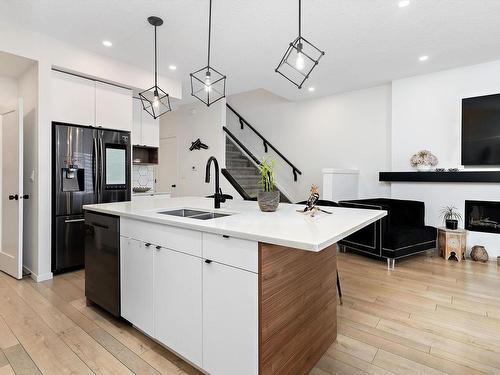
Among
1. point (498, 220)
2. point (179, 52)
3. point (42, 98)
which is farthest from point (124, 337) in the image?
point (498, 220)

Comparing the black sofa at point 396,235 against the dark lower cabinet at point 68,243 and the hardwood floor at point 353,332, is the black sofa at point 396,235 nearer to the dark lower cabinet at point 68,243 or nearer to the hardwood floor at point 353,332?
the hardwood floor at point 353,332

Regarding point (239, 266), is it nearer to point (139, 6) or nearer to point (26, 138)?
point (139, 6)

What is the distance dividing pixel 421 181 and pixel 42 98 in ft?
17.3

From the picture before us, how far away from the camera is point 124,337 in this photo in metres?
2.03

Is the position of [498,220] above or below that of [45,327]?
above

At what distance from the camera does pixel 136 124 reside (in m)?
4.41

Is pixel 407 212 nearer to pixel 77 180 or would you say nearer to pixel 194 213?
pixel 194 213

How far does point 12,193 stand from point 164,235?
272cm

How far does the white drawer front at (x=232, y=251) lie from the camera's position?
4.29ft

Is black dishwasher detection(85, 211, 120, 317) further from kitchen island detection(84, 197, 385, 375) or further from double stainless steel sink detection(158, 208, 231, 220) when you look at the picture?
double stainless steel sink detection(158, 208, 231, 220)

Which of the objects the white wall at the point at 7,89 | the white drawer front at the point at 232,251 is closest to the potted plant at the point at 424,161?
the white drawer front at the point at 232,251

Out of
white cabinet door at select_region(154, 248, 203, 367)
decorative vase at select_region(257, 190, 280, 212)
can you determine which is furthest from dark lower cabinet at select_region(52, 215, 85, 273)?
decorative vase at select_region(257, 190, 280, 212)

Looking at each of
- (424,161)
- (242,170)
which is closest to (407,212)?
(424,161)

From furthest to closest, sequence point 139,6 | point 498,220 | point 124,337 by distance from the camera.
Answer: point 498,220
point 139,6
point 124,337
